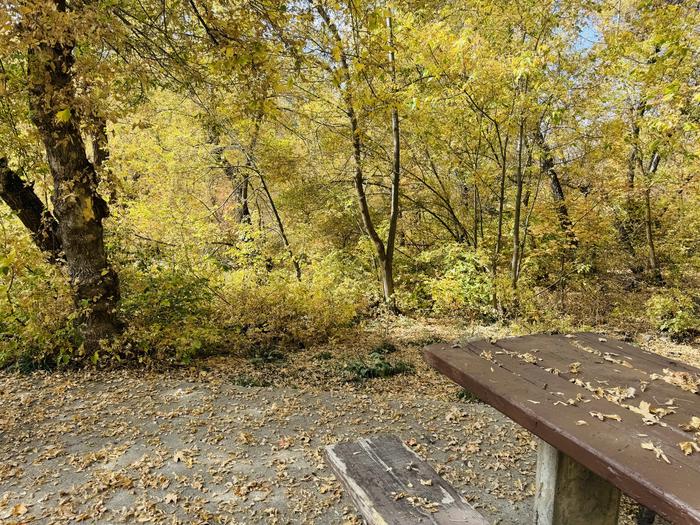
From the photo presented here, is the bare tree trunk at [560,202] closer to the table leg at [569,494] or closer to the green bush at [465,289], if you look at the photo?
the green bush at [465,289]

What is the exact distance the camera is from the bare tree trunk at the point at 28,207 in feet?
15.3

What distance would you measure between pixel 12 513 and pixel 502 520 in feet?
8.71

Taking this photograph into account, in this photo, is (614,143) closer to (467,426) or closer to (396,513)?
(467,426)

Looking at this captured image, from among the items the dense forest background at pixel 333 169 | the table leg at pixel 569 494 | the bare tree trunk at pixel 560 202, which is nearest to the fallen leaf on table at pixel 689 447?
the table leg at pixel 569 494

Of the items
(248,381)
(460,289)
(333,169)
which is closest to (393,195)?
(333,169)

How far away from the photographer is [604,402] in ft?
5.79

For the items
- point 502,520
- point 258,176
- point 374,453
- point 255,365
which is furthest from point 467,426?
point 258,176

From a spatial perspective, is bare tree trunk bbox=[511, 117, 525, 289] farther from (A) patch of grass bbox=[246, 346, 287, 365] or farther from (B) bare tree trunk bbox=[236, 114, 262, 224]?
(B) bare tree trunk bbox=[236, 114, 262, 224]

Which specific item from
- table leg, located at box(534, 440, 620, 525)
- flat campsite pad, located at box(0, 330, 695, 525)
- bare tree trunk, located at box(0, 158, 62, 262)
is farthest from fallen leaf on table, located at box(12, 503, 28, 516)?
bare tree trunk, located at box(0, 158, 62, 262)

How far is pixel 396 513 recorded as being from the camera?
193 centimetres

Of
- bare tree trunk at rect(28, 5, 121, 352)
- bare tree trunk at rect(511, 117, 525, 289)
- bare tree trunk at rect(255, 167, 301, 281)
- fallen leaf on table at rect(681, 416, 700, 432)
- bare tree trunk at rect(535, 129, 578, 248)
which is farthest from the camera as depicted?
bare tree trunk at rect(255, 167, 301, 281)

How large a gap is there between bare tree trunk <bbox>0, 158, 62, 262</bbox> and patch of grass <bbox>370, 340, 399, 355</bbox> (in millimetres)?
3877

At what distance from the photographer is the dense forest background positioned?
3482 mm

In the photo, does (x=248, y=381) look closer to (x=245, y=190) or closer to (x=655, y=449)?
(x=655, y=449)
